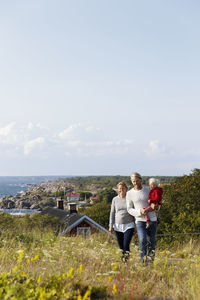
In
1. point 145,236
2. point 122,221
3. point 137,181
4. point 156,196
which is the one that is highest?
point 137,181

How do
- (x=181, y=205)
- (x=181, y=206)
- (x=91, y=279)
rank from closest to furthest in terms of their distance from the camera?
1. (x=91, y=279)
2. (x=181, y=206)
3. (x=181, y=205)

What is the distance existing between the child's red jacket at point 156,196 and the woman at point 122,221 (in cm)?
63

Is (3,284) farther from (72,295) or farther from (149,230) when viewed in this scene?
(149,230)

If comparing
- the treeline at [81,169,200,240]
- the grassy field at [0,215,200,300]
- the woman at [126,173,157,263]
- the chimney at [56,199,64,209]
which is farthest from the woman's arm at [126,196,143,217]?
the chimney at [56,199,64,209]

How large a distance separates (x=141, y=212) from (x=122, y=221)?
615 mm

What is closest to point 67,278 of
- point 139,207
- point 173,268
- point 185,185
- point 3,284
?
point 3,284

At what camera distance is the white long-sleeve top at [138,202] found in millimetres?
5742

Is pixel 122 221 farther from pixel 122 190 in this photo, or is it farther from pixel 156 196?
pixel 156 196

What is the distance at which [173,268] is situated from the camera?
16.4ft

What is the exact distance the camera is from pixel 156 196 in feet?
18.4

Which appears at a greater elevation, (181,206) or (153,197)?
(153,197)

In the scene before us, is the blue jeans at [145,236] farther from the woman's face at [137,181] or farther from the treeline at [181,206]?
the treeline at [181,206]

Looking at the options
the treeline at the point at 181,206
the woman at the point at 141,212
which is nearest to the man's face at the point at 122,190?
the woman at the point at 141,212

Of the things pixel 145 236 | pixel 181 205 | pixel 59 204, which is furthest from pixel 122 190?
pixel 59 204
